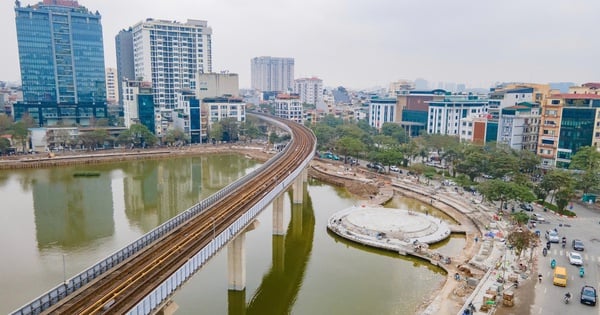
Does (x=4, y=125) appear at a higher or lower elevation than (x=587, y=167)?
higher

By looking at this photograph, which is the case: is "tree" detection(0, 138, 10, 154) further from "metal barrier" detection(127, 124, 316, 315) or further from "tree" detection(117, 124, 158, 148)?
"metal barrier" detection(127, 124, 316, 315)

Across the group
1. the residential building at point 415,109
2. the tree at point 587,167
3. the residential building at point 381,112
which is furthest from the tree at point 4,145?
the tree at point 587,167

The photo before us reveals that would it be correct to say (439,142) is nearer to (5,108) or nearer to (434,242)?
(434,242)

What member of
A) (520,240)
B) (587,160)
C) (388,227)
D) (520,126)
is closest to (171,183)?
(388,227)

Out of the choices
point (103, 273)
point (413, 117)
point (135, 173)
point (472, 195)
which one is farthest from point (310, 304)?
point (413, 117)

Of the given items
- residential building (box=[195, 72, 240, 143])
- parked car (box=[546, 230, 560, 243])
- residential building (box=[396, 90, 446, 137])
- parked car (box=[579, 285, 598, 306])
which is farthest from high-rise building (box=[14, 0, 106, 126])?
parked car (box=[579, 285, 598, 306])

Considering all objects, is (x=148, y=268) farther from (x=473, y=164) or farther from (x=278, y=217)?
(x=473, y=164)

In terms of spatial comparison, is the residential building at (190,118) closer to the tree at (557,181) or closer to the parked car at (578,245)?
the tree at (557,181)
